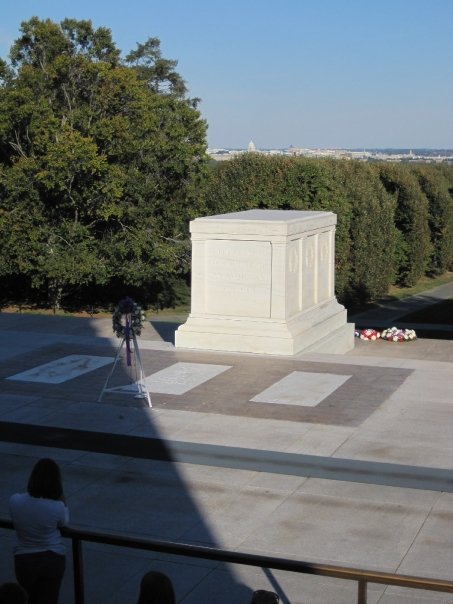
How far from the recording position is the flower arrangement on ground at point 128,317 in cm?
1170

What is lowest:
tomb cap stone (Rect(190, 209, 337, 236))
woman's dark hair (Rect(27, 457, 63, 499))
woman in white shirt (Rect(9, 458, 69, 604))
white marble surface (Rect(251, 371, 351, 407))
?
white marble surface (Rect(251, 371, 351, 407))

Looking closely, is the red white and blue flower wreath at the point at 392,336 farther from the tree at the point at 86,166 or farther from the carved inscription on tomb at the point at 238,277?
the tree at the point at 86,166

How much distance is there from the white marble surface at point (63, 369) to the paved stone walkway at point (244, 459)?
0.10 ft

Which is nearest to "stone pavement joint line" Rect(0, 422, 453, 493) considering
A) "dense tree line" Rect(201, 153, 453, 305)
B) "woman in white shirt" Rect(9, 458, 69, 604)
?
"woman in white shirt" Rect(9, 458, 69, 604)

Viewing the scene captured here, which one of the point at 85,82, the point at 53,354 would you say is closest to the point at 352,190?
the point at 85,82

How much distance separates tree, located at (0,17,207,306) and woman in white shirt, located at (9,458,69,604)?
21.6 m

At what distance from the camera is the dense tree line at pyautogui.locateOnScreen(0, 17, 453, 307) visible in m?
26.9

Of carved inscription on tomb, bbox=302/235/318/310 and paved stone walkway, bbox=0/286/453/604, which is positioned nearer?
A: paved stone walkway, bbox=0/286/453/604

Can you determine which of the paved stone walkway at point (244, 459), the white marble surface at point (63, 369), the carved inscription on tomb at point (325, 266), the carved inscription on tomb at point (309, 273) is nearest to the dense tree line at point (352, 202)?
the carved inscription on tomb at point (325, 266)

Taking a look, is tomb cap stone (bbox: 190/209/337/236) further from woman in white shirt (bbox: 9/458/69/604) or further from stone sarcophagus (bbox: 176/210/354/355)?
woman in white shirt (bbox: 9/458/69/604)

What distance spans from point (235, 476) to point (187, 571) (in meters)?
2.30

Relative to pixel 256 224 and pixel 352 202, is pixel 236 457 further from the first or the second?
pixel 352 202

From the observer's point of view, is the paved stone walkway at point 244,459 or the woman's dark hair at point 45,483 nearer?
the woman's dark hair at point 45,483

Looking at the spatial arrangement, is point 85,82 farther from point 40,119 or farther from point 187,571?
point 187,571
